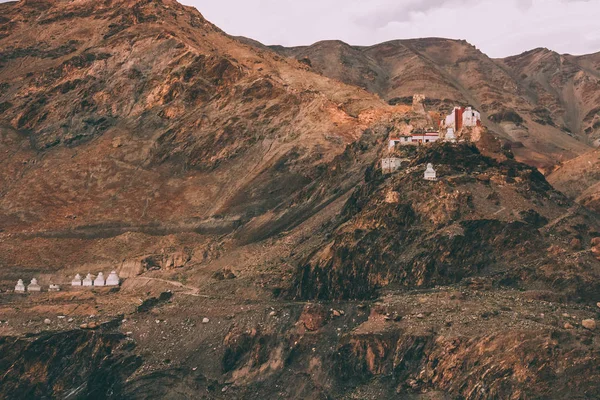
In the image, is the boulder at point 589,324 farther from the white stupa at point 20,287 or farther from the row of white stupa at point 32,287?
the white stupa at point 20,287

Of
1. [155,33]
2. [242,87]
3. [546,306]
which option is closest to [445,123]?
[546,306]

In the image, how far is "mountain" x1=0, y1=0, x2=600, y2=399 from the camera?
8769 cm

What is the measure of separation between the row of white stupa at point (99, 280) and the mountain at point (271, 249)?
1.40 m

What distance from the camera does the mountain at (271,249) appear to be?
8769cm

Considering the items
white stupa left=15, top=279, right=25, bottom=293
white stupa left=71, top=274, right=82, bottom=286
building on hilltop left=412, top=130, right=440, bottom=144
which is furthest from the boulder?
white stupa left=15, top=279, right=25, bottom=293

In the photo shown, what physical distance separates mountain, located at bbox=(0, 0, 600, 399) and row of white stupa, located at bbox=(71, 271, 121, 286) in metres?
1.40

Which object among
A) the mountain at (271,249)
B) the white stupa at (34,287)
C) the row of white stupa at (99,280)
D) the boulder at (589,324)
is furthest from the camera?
the row of white stupa at (99,280)

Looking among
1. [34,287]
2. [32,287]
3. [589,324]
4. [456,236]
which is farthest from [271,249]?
[589,324]

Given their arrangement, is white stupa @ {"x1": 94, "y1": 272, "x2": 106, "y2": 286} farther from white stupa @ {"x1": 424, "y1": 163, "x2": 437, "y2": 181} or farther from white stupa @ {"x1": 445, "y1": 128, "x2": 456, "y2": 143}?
white stupa @ {"x1": 445, "y1": 128, "x2": 456, "y2": 143}

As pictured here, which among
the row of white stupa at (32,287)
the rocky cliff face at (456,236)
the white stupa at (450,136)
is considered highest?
the white stupa at (450,136)

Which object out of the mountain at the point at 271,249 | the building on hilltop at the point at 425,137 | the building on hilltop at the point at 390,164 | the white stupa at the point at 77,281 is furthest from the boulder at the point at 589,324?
the white stupa at the point at 77,281

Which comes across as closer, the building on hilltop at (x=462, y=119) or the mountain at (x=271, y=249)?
the mountain at (x=271, y=249)

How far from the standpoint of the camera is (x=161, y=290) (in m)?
120

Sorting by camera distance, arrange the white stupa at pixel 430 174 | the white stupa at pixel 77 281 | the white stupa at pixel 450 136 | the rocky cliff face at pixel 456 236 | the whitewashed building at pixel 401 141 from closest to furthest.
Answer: the rocky cliff face at pixel 456 236
the white stupa at pixel 430 174
the white stupa at pixel 450 136
the whitewashed building at pixel 401 141
the white stupa at pixel 77 281
